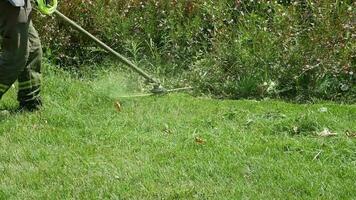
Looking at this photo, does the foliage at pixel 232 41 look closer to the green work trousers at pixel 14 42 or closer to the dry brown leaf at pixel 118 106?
the dry brown leaf at pixel 118 106

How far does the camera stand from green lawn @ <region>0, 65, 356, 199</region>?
4.08 metres

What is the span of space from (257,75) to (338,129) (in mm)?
1238

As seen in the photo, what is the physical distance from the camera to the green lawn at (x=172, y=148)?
13.4ft

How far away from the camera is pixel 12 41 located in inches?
195

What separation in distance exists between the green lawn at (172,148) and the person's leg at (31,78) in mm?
137

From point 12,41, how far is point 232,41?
88.2 inches

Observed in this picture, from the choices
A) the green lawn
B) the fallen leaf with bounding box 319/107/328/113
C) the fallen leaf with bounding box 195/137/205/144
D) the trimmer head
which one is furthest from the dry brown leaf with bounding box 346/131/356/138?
the trimmer head

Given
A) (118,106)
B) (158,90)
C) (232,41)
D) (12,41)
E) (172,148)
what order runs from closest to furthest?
(172,148)
(12,41)
(118,106)
(158,90)
(232,41)

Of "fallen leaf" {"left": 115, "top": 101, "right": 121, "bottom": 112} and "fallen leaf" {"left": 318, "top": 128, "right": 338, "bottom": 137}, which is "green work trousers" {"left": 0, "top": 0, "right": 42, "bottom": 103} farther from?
"fallen leaf" {"left": 318, "top": 128, "right": 338, "bottom": 137}

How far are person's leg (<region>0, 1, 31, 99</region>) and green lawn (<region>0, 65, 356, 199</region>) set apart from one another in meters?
0.43

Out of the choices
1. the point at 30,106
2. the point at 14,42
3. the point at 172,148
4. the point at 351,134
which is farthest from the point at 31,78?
the point at 351,134

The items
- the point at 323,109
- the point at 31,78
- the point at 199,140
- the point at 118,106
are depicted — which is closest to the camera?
the point at 199,140

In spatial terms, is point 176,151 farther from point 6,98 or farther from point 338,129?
point 6,98

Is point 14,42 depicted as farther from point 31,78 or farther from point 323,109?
point 323,109
